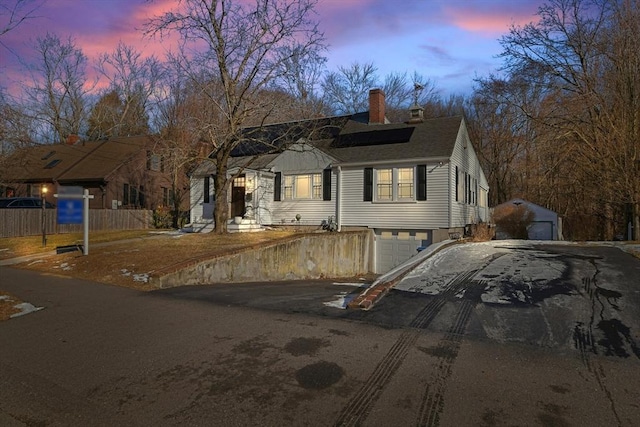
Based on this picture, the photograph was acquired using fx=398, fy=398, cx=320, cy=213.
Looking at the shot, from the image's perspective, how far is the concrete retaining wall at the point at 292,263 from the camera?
960 cm

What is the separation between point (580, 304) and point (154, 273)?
27.0 feet

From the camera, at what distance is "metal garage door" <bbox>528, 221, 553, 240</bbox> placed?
28.7 meters

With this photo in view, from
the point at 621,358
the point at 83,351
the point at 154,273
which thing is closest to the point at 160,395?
the point at 83,351

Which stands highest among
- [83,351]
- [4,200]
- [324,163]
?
[324,163]

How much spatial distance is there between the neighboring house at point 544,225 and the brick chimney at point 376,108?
47.3ft

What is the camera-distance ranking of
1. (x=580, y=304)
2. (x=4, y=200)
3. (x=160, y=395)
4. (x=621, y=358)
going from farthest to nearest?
(x=4, y=200) < (x=580, y=304) < (x=621, y=358) < (x=160, y=395)

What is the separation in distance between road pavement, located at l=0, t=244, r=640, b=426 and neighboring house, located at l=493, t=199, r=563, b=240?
2323cm

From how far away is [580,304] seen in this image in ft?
20.6

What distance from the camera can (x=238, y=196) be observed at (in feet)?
65.2

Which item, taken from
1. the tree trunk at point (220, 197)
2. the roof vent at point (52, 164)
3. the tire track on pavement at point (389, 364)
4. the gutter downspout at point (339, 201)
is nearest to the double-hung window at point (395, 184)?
the gutter downspout at point (339, 201)

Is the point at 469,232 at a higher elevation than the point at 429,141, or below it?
below

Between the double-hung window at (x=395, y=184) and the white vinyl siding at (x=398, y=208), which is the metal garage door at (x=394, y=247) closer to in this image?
the white vinyl siding at (x=398, y=208)

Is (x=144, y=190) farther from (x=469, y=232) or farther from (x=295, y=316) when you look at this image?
(x=295, y=316)

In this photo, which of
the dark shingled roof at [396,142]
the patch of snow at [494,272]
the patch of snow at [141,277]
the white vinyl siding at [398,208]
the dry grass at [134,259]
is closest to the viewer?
the patch of snow at [494,272]
